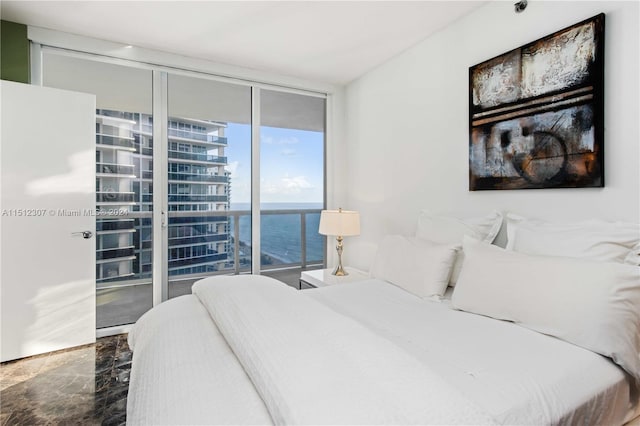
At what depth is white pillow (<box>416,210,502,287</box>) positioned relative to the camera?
2189mm

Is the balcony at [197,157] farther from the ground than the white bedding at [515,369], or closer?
farther from the ground

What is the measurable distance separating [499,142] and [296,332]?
1.84 metres

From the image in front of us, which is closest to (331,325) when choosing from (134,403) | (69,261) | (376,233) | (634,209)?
(134,403)

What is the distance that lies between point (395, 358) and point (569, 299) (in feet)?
2.84

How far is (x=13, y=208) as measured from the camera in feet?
8.32

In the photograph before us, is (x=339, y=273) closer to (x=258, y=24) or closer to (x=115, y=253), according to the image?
(x=115, y=253)

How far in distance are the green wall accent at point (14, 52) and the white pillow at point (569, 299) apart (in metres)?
3.61

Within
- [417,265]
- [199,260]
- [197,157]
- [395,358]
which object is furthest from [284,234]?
[395,358]

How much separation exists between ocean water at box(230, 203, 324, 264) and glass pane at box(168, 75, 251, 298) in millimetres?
38

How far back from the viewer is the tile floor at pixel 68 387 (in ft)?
6.27

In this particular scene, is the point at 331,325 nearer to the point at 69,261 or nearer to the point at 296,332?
the point at 296,332

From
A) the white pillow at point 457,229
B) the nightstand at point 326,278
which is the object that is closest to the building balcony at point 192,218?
the nightstand at point 326,278

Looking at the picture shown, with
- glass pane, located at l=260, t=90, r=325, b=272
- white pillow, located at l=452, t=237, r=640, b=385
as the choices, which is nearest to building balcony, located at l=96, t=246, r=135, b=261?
Answer: glass pane, located at l=260, t=90, r=325, b=272

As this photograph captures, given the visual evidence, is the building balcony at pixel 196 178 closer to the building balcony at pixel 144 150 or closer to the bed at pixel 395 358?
the building balcony at pixel 144 150
